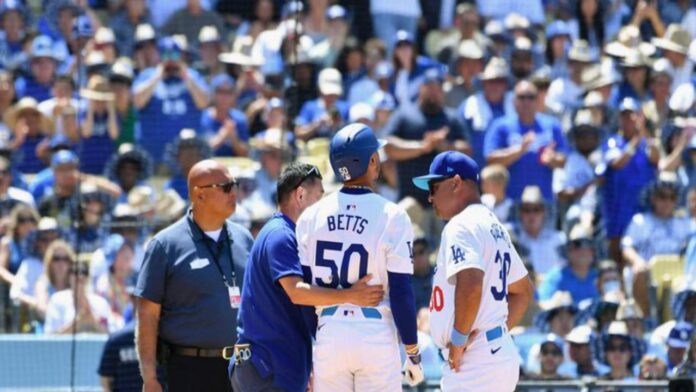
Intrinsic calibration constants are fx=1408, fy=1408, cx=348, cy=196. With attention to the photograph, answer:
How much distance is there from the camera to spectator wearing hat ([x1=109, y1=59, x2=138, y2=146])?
1261 cm

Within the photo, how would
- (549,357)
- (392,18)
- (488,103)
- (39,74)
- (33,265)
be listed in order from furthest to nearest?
(392,18)
(39,74)
(488,103)
(33,265)
(549,357)

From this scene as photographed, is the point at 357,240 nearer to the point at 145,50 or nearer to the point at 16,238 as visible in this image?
the point at 16,238

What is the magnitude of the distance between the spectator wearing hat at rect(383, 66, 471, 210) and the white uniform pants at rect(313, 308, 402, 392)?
5.90 metres

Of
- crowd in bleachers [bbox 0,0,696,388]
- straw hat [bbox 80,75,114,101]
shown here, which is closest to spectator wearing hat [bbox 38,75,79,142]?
crowd in bleachers [bbox 0,0,696,388]

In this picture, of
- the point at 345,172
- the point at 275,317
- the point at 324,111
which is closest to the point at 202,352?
the point at 275,317

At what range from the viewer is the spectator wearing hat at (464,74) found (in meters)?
12.8

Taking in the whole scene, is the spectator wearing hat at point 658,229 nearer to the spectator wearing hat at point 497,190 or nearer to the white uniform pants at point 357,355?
the spectator wearing hat at point 497,190

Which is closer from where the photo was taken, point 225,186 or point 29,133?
point 225,186

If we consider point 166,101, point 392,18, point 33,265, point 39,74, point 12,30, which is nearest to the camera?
point 33,265

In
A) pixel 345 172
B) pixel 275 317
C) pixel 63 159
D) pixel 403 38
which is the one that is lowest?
pixel 275 317

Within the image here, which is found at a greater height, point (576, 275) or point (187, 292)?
point (187, 292)

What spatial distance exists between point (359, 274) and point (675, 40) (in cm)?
848

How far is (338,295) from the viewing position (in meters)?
5.54

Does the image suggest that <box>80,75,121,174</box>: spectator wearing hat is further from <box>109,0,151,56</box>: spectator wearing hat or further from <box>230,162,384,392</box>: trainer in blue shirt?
<box>230,162,384,392</box>: trainer in blue shirt
